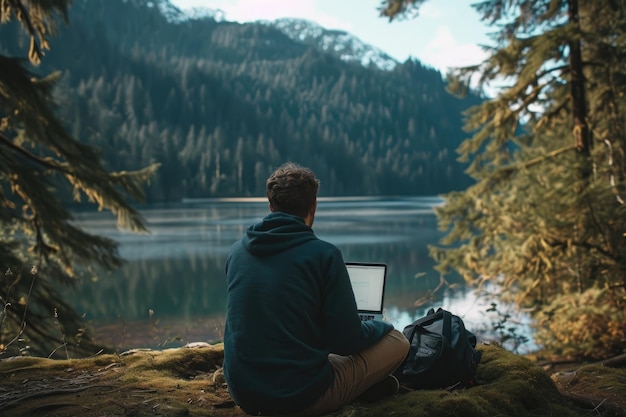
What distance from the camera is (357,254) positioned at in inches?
902

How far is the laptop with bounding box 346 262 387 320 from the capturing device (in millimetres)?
2912

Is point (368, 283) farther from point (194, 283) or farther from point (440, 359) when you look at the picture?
point (194, 283)


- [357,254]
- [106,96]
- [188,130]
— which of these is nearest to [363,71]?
[188,130]

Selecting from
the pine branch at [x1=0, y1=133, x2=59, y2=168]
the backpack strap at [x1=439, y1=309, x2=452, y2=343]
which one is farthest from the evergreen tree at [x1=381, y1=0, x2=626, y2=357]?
the pine branch at [x1=0, y1=133, x2=59, y2=168]

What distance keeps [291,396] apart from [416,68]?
627 ft

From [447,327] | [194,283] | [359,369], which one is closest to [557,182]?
[447,327]

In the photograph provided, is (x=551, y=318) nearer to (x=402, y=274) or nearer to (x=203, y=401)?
(x=203, y=401)

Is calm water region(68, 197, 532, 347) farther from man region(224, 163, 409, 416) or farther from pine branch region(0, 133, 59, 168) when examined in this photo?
man region(224, 163, 409, 416)

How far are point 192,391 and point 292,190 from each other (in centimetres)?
115

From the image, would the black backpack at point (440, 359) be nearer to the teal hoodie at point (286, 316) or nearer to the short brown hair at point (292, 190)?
the teal hoodie at point (286, 316)

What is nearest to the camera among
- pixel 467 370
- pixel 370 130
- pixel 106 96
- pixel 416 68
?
pixel 467 370

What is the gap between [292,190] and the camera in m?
2.28

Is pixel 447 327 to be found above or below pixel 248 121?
below

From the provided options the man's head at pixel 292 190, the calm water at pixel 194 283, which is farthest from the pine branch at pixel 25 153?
the man's head at pixel 292 190
